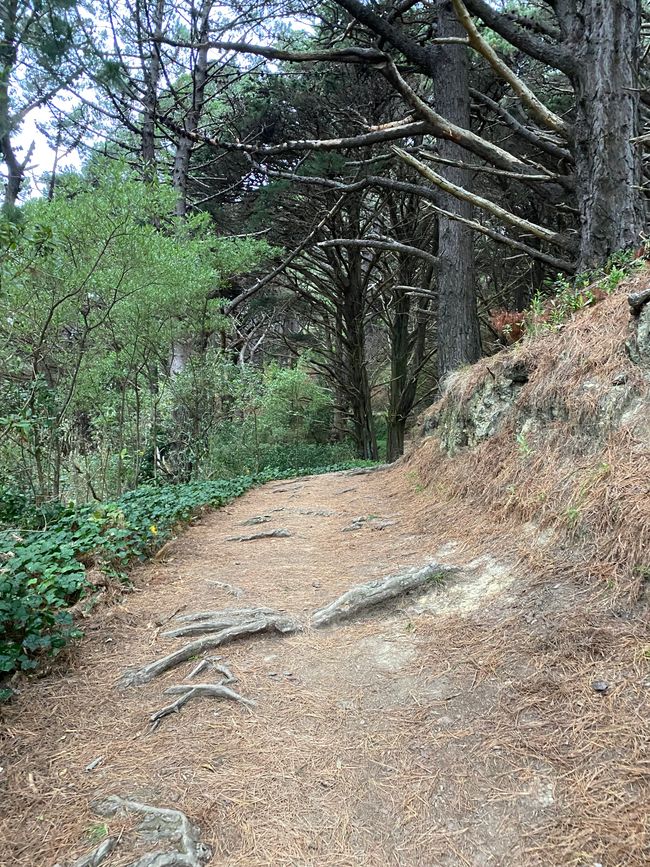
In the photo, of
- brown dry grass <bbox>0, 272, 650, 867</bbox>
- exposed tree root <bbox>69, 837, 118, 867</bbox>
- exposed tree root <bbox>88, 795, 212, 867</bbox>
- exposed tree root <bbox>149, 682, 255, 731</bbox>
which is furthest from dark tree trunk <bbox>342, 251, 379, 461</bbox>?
exposed tree root <bbox>69, 837, 118, 867</bbox>

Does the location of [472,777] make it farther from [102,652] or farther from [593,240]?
[593,240]

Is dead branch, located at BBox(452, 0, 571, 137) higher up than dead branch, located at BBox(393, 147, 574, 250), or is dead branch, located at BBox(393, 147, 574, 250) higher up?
dead branch, located at BBox(452, 0, 571, 137)

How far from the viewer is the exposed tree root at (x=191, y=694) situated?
2467mm

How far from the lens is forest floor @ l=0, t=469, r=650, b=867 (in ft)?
5.46

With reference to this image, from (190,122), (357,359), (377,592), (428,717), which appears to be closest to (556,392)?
(377,592)

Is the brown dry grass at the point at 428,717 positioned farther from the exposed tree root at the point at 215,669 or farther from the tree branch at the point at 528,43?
the tree branch at the point at 528,43

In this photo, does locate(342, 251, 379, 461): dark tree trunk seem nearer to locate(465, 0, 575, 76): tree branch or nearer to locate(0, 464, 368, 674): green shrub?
locate(0, 464, 368, 674): green shrub

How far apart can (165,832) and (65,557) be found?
2.57 metres

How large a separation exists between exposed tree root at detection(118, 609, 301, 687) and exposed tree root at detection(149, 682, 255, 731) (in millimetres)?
229

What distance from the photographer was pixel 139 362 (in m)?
8.66

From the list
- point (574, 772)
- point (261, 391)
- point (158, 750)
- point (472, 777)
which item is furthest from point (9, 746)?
point (261, 391)

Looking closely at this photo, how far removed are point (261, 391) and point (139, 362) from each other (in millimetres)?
3731

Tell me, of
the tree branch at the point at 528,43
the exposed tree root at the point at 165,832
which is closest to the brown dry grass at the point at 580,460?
the exposed tree root at the point at 165,832

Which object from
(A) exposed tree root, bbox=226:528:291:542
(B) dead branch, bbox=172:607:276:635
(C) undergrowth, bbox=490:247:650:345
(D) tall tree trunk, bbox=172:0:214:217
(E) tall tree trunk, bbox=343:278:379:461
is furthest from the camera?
(E) tall tree trunk, bbox=343:278:379:461
